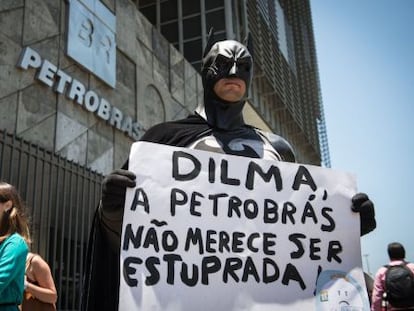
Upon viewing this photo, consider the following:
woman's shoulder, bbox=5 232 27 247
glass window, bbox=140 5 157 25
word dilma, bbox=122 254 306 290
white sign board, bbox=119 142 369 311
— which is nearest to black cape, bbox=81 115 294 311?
white sign board, bbox=119 142 369 311

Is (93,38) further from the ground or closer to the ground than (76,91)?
further from the ground

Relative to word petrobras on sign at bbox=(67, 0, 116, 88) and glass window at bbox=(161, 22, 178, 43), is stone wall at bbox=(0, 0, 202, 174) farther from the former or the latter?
glass window at bbox=(161, 22, 178, 43)

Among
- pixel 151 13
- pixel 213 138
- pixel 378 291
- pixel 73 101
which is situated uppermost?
pixel 151 13

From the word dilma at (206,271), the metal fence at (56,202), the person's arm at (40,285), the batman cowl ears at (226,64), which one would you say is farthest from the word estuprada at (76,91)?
the word dilma at (206,271)

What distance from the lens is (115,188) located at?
1.77 metres

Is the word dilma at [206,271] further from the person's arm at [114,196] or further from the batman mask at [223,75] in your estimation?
the batman mask at [223,75]

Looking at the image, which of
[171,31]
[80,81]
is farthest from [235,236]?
[171,31]

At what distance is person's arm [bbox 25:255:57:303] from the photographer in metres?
3.19

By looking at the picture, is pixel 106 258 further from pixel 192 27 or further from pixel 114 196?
pixel 192 27

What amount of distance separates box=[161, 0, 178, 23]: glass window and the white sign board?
67.7 feet

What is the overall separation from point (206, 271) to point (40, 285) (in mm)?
1822

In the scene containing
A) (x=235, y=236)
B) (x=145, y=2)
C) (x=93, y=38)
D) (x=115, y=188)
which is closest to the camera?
(x=115, y=188)

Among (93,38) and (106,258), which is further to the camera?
(93,38)

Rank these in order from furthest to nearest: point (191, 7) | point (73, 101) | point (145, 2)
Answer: point (145, 2) < point (191, 7) < point (73, 101)
